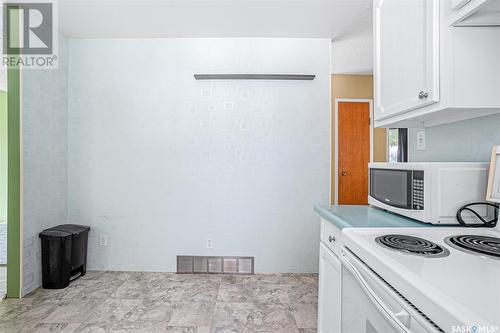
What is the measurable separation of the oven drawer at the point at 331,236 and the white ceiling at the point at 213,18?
6.03 feet

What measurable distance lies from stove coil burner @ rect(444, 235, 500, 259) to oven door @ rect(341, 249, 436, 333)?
1.17 ft

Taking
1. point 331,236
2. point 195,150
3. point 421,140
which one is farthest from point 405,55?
point 195,150

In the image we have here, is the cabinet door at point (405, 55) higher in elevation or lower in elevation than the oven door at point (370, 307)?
higher

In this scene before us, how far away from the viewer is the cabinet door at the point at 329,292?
120cm

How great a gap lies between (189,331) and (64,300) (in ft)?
3.96

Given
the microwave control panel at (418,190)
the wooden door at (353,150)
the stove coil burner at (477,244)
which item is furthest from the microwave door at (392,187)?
the wooden door at (353,150)

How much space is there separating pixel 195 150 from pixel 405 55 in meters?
2.01

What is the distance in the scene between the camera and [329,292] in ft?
4.34

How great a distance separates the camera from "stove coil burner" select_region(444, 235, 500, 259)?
0.81 metres

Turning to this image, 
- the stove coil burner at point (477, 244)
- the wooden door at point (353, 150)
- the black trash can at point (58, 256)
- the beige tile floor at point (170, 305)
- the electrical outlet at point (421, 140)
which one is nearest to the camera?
the stove coil burner at point (477, 244)

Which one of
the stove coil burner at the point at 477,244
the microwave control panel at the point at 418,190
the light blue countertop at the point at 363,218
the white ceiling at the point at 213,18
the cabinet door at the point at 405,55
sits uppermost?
the white ceiling at the point at 213,18

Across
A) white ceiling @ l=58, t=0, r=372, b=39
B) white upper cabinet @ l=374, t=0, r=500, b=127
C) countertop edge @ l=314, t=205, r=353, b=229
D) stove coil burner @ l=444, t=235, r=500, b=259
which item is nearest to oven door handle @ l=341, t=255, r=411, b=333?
countertop edge @ l=314, t=205, r=353, b=229

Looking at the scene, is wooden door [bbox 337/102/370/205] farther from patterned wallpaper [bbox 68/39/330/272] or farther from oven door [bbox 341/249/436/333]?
oven door [bbox 341/249/436/333]

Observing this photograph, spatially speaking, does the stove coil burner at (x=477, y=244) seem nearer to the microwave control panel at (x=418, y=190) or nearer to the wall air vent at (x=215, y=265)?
the microwave control panel at (x=418, y=190)
